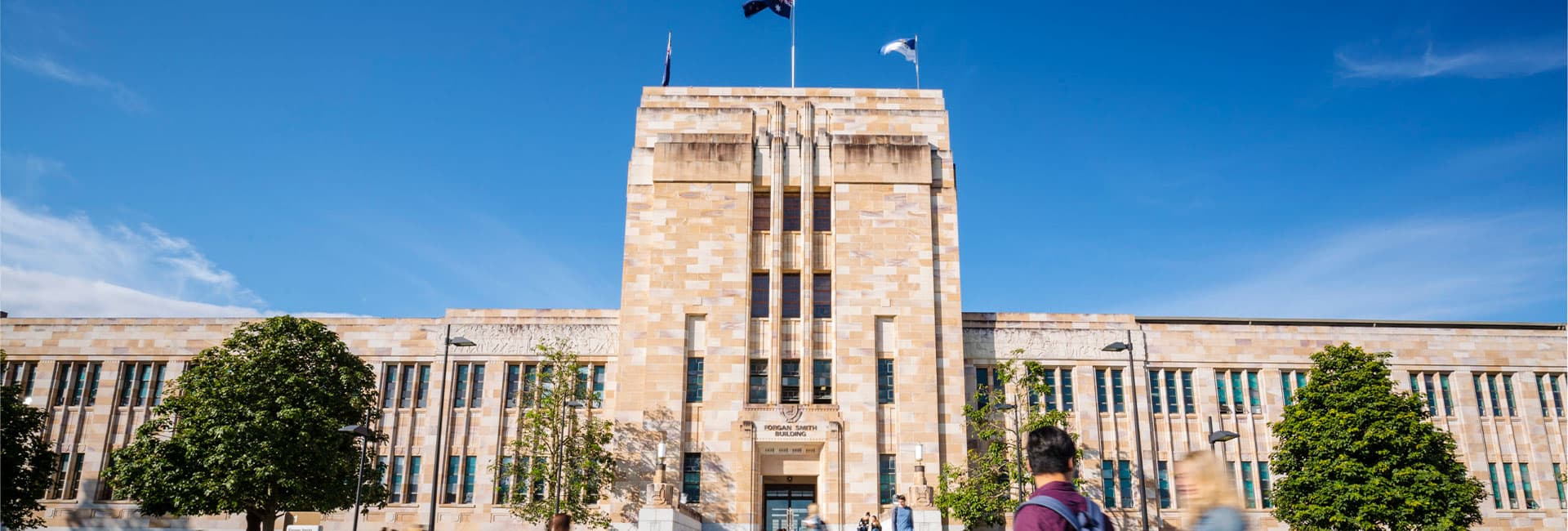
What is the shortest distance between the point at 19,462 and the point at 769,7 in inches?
1230

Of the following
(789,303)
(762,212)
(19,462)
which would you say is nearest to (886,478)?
(789,303)

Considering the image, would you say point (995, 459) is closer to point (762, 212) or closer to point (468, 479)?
point (762, 212)

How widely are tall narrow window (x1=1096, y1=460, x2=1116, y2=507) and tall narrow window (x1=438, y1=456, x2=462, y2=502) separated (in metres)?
25.3

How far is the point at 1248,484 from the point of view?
136 feet

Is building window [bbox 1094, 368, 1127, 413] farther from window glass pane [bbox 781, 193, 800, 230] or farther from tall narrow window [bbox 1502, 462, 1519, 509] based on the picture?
tall narrow window [bbox 1502, 462, 1519, 509]

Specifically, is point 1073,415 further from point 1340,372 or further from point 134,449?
point 134,449

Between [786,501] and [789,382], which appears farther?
[789,382]

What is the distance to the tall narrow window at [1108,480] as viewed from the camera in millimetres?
40344

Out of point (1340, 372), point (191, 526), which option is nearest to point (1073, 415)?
point (1340, 372)

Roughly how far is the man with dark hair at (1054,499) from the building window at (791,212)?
117ft

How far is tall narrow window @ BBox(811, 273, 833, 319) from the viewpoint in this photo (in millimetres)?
40094

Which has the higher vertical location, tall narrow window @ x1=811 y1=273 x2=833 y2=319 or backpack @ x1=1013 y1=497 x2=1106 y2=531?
tall narrow window @ x1=811 y1=273 x2=833 y2=319

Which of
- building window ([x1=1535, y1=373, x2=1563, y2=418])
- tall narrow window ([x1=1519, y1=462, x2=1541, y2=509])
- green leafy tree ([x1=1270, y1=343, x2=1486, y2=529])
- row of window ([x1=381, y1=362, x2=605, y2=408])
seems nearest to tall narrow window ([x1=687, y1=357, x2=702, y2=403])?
row of window ([x1=381, y1=362, x2=605, y2=408])

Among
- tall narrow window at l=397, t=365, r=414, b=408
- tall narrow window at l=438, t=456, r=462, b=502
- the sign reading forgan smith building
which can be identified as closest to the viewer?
the sign reading forgan smith building
